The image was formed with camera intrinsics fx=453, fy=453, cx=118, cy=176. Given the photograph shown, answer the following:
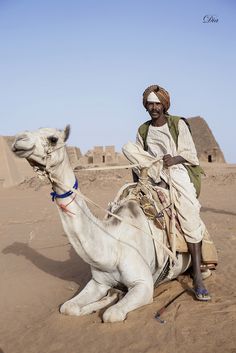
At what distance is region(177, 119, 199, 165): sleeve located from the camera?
5.16 m

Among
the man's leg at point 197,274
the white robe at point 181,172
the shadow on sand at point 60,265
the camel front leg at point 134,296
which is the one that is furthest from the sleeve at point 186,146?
the shadow on sand at point 60,265

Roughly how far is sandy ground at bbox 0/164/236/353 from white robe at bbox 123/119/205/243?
0.80m

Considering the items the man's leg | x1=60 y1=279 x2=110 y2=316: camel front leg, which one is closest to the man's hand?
the man's leg

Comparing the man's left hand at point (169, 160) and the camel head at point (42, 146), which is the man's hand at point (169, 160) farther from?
the camel head at point (42, 146)

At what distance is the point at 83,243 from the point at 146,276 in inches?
30.3

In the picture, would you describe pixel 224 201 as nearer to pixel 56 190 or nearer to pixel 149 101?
pixel 149 101

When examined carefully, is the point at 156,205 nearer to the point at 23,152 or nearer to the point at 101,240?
the point at 101,240

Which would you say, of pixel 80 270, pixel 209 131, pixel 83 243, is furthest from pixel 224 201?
pixel 209 131

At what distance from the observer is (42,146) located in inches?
150

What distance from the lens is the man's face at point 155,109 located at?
5301mm

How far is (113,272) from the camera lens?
4594mm

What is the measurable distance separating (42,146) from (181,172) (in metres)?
2.01

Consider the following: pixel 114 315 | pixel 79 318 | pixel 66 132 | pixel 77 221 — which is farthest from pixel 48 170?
pixel 79 318

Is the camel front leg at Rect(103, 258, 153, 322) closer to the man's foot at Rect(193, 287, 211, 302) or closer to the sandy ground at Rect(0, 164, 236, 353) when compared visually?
the sandy ground at Rect(0, 164, 236, 353)
